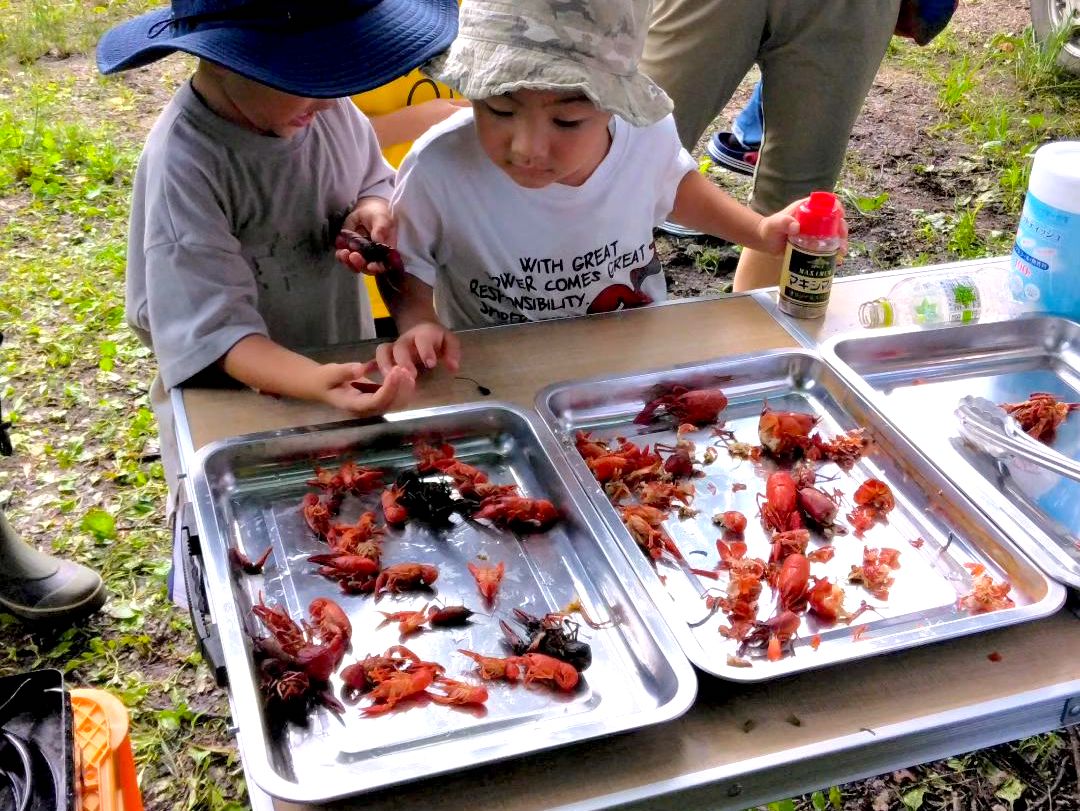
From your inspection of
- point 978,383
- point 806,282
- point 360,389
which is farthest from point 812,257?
point 360,389

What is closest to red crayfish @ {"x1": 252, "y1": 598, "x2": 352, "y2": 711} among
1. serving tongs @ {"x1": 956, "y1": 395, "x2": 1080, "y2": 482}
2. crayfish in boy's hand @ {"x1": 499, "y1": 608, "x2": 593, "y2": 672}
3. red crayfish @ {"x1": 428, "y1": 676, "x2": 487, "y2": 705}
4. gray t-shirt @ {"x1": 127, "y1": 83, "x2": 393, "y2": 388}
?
red crayfish @ {"x1": 428, "y1": 676, "x2": 487, "y2": 705}

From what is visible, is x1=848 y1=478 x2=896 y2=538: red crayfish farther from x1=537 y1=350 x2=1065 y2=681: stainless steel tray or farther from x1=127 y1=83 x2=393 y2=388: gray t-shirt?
x1=127 y1=83 x2=393 y2=388: gray t-shirt

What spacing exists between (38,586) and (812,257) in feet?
7.36

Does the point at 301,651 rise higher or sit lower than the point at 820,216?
lower

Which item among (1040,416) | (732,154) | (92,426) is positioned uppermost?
(1040,416)

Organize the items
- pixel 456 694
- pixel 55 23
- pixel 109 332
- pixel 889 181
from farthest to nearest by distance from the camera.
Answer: pixel 55 23 → pixel 889 181 → pixel 109 332 → pixel 456 694

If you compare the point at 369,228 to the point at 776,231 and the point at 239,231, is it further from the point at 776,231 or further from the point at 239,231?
the point at 776,231

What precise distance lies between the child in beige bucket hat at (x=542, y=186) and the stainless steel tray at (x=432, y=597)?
0.20 metres

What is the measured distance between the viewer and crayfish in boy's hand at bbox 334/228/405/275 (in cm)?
195

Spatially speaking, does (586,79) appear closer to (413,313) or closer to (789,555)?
(413,313)

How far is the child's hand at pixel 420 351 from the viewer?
1.80m

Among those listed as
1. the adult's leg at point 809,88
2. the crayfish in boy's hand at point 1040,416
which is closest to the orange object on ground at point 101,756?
the crayfish in boy's hand at point 1040,416

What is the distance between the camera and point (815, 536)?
1.61 meters

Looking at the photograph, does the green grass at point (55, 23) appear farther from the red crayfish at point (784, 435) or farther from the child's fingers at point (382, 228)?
the red crayfish at point (784, 435)
